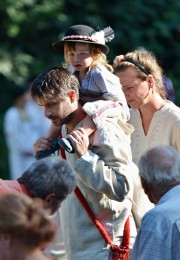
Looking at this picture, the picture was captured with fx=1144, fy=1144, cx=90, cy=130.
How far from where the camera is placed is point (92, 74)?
21.2 ft

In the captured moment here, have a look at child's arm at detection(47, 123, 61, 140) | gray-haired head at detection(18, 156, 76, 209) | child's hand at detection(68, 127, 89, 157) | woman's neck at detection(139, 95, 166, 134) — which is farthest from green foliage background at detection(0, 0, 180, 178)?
gray-haired head at detection(18, 156, 76, 209)

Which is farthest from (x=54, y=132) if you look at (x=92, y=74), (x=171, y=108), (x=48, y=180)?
(x=48, y=180)

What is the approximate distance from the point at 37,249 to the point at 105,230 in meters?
1.78

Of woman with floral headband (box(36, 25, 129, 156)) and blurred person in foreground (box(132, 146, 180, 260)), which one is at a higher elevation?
woman with floral headband (box(36, 25, 129, 156))

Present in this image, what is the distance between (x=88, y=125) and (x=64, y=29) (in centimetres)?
681

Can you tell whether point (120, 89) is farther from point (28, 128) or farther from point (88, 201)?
point (28, 128)

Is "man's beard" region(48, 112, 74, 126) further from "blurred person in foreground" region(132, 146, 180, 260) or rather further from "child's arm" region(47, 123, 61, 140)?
"blurred person in foreground" region(132, 146, 180, 260)

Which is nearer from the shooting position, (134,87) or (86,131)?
(86,131)

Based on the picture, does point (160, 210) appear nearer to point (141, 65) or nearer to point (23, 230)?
point (23, 230)

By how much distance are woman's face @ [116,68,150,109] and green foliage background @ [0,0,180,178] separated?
5694 mm

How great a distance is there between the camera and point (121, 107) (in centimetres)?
625

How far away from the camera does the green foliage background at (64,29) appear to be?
41.0 feet

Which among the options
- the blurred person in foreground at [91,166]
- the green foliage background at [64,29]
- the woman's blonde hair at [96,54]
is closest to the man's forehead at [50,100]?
the blurred person in foreground at [91,166]

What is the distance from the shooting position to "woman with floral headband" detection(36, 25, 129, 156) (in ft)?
20.1
